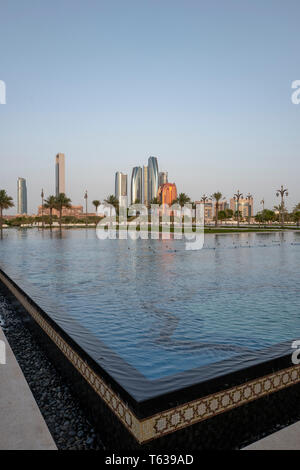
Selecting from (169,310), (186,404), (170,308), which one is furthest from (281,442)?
(170,308)

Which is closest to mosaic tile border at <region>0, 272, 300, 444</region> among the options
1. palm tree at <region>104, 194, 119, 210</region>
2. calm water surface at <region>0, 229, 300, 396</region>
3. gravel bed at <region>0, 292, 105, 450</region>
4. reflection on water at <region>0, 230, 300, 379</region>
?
calm water surface at <region>0, 229, 300, 396</region>

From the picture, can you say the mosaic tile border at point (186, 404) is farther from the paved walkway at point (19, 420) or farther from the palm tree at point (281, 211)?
the palm tree at point (281, 211)

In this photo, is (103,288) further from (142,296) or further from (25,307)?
(25,307)

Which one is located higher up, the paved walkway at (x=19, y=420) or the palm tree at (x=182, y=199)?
the palm tree at (x=182, y=199)

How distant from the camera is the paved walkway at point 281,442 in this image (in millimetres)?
3034

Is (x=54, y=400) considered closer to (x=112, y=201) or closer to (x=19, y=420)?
(x=19, y=420)

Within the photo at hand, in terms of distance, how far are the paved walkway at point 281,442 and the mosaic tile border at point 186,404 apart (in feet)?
1.28

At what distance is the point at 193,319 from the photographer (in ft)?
21.9

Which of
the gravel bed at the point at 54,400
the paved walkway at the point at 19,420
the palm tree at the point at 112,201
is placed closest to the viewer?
the paved walkway at the point at 19,420

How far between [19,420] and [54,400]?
863 millimetres

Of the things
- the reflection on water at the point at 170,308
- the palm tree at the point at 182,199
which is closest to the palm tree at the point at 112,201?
the palm tree at the point at 182,199

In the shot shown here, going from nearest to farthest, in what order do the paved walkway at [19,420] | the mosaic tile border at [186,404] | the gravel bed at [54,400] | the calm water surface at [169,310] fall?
the mosaic tile border at [186,404] < the paved walkway at [19,420] < the gravel bed at [54,400] < the calm water surface at [169,310]

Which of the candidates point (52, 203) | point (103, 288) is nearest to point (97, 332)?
point (103, 288)
